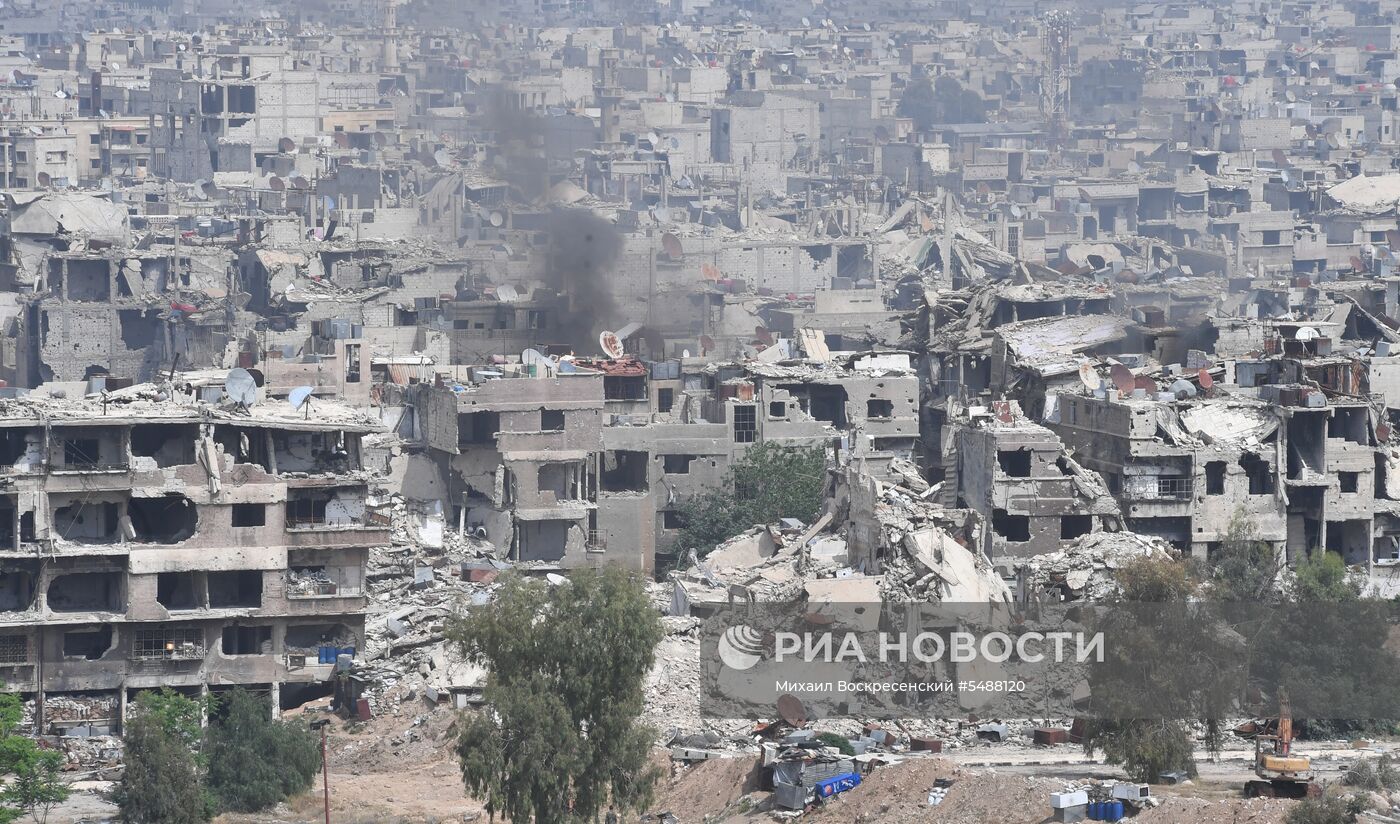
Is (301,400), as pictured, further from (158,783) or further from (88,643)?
(158,783)

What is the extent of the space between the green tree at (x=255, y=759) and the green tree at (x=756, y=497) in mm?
10941

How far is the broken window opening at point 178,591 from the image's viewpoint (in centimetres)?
3844

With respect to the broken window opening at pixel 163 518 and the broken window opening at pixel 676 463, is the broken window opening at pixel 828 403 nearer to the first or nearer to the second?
the broken window opening at pixel 676 463

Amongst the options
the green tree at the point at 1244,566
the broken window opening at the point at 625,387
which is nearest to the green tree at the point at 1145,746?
the green tree at the point at 1244,566

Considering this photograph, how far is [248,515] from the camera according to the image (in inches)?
1516

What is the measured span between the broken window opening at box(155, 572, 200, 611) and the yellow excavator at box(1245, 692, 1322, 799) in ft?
38.6

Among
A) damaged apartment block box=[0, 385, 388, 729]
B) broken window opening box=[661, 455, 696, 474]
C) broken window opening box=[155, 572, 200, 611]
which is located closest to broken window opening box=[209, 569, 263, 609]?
damaged apartment block box=[0, 385, 388, 729]

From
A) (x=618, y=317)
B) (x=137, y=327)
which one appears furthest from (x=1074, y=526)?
(x=137, y=327)

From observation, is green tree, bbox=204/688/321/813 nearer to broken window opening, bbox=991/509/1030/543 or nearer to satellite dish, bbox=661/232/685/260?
broken window opening, bbox=991/509/1030/543

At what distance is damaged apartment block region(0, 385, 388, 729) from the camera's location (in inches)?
1501

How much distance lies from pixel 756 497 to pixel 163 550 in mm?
10835

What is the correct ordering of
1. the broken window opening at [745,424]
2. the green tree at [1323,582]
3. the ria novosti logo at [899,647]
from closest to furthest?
the ria novosti logo at [899,647] → the green tree at [1323,582] → the broken window opening at [745,424]

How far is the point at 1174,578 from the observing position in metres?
35.5

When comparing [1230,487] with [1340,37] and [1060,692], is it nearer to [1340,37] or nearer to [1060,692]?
[1060,692]
